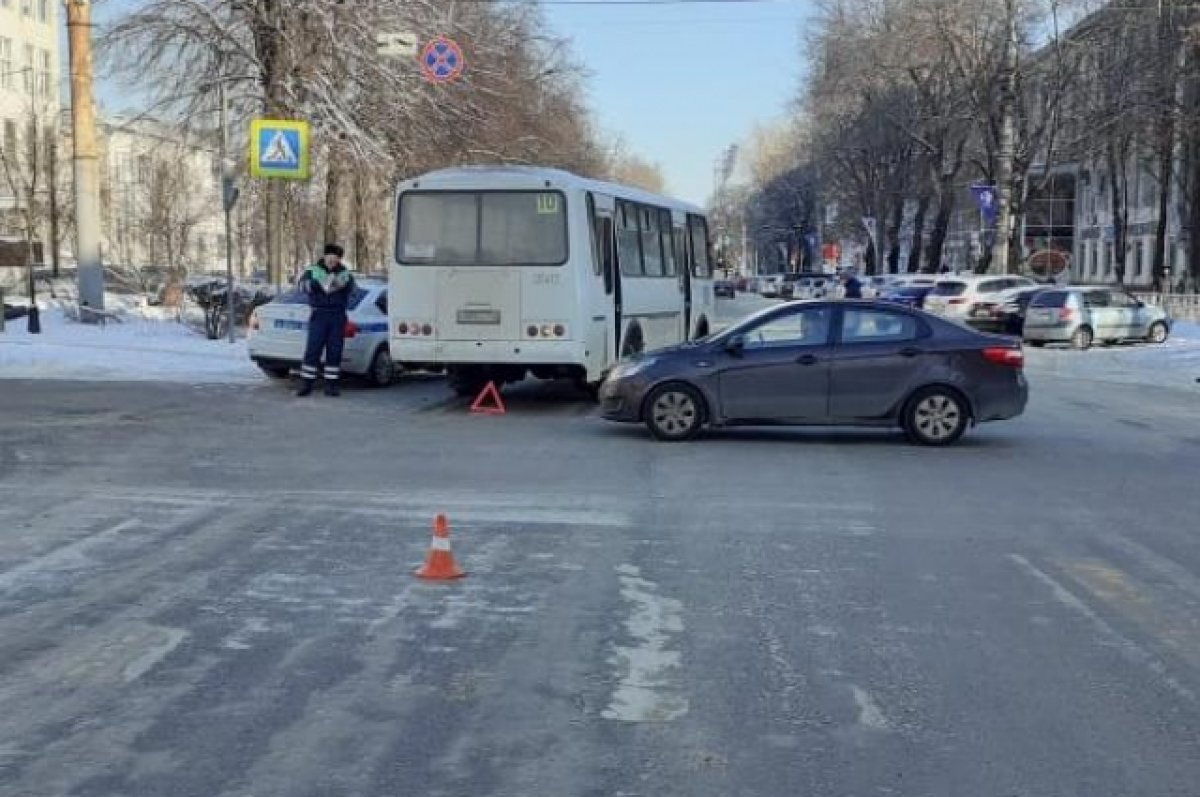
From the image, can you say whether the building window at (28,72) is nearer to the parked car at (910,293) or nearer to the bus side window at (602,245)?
the parked car at (910,293)

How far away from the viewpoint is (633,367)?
13.2m

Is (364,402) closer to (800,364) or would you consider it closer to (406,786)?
(800,364)

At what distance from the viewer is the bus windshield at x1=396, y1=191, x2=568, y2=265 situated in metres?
15.5

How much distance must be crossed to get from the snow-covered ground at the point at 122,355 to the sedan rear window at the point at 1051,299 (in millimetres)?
18574

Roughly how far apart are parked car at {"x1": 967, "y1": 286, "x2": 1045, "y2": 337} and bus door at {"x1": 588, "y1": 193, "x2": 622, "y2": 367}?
65.5 ft

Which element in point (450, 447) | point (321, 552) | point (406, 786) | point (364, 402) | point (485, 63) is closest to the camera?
point (406, 786)

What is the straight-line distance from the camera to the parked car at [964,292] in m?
37.7

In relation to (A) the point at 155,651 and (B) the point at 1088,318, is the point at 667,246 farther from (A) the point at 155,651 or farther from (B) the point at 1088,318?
(B) the point at 1088,318

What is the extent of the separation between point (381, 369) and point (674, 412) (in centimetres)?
711

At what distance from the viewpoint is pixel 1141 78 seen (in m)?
43.8

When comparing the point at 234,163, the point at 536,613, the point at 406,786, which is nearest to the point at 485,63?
the point at 234,163

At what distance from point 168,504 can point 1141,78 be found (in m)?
42.1

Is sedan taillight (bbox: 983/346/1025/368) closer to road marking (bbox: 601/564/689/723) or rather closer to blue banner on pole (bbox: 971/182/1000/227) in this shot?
road marking (bbox: 601/564/689/723)

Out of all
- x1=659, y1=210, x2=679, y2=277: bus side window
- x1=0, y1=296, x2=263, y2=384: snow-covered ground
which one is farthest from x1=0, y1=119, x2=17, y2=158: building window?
Result: x1=659, y1=210, x2=679, y2=277: bus side window
